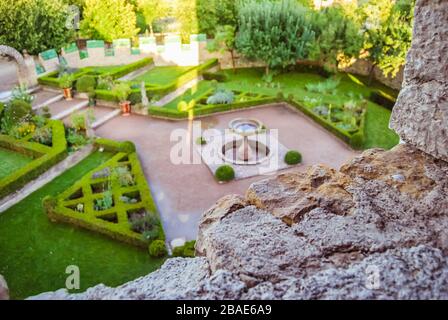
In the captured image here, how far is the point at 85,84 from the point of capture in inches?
922

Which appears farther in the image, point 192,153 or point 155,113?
point 155,113

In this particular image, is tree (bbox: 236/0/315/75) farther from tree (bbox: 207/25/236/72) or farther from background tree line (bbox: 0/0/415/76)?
tree (bbox: 207/25/236/72)

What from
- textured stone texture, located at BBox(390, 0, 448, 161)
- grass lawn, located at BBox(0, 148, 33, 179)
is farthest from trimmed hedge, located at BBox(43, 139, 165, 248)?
textured stone texture, located at BBox(390, 0, 448, 161)

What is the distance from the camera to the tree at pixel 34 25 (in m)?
24.0

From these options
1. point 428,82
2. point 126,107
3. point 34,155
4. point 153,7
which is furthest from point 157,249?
point 153,7

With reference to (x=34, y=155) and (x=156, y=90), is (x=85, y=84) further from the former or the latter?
(x=34, y=155)

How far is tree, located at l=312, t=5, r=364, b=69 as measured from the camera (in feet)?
83.8

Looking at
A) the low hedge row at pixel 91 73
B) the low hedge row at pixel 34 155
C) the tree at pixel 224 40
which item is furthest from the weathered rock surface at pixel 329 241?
the tree at pixel 224 40

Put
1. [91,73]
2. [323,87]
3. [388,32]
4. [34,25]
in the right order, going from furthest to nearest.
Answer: [91,73], [34,25], [323,87], [388,32]

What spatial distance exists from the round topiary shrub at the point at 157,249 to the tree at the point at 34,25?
19387 mm

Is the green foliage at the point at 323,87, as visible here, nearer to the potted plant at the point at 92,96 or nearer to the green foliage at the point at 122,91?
the green foliage at the point at 122,91

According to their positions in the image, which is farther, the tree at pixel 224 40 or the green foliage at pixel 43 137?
the tree at pixel 224 40

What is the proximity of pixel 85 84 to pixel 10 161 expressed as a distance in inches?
327
